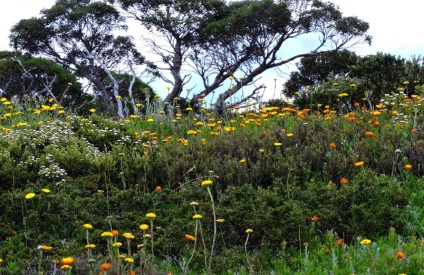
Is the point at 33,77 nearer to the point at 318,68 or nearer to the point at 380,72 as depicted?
the point at 318,68

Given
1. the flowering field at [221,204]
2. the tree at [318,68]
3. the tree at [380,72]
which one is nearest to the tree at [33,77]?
the tree at [318,68]

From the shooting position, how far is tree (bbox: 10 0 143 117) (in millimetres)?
27766

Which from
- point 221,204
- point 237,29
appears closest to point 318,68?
point 237,29

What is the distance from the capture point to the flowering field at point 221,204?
4.53 meters

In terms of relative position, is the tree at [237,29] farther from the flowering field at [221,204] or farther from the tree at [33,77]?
the flowering field at [221,204]

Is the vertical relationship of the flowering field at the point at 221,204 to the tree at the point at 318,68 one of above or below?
below

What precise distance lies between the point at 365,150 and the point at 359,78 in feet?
39.5

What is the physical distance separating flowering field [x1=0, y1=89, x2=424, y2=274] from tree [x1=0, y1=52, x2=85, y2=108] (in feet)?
73.5

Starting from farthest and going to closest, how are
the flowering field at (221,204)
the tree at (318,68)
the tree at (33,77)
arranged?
the tree at (33,77) < the tree at (318,68) < the flowering field at (221,204)

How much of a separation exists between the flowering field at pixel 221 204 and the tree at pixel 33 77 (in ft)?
73.5

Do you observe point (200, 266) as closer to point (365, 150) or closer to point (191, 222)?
point (191, 222)

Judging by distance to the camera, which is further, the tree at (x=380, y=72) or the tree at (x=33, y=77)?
the tree at (x=33, y=77)

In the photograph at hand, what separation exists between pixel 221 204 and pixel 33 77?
84.2 feet

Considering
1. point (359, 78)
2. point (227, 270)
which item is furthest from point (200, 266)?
point (359, 78)
